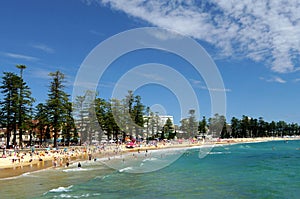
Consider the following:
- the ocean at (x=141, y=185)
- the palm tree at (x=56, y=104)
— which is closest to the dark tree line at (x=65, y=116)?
the palm tree at (x=56, y=104)

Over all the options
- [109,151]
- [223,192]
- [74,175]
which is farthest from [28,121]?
[223,192]

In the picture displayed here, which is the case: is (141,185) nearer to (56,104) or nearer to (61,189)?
(61,189)

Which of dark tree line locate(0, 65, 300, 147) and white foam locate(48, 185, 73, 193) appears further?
dark tree line locate(0, 65, 300, 147)

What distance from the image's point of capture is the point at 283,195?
2109cm

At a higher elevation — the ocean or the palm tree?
the palm tree

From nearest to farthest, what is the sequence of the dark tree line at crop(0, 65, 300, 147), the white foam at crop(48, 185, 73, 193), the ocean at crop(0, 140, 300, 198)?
1. the ocean at crop(0, 140, 300, 198)
2. the white foam at crop(48, 185, 73, 193)
3. the dark tree line at crop(0, 65, 300, 147)

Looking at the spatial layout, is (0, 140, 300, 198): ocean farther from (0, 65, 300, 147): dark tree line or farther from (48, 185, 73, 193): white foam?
(0, 65, 300, 147): dark tree line

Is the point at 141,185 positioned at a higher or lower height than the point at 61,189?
lower

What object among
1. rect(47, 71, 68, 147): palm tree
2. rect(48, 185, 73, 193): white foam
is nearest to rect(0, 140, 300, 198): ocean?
rect(48, 185, 73, 193): white foam

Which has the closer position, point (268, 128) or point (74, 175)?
point (74, 175)

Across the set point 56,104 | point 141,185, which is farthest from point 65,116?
point 141,185

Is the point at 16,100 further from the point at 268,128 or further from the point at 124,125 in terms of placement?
the point at 268,128

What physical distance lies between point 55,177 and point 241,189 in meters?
16.3

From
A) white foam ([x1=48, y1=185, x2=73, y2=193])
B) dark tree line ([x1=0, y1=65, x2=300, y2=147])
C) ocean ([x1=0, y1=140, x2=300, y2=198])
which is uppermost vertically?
dark tree line ([x1=0, y1=65, x2=300, y2=147])
